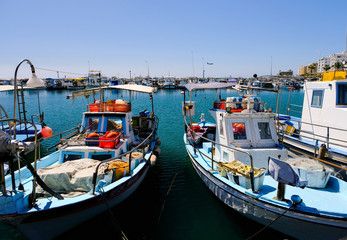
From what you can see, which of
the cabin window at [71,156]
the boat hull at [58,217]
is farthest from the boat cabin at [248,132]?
the cabin window at [71,156]

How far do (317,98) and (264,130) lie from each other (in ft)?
18.8

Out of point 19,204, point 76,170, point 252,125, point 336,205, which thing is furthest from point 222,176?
point 19,204

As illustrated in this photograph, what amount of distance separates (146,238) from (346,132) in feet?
35.7

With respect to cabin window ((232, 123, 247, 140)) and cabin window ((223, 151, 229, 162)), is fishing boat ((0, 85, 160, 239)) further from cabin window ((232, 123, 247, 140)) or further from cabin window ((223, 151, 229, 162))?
cabin window ((232, 123, 247, 140))

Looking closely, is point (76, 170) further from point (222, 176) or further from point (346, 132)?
point (346, 132)

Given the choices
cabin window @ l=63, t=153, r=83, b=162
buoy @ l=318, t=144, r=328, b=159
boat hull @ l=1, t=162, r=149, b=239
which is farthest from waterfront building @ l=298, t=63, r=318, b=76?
boat hull @ l=1, t=162, r=149, b=239

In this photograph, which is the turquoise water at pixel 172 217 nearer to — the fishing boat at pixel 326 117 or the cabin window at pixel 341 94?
the fishing boat at pixel 326 117

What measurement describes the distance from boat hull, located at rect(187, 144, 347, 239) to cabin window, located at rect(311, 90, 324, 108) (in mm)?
8822

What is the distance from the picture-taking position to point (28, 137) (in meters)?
15.3

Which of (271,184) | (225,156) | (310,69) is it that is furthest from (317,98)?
(310,69)

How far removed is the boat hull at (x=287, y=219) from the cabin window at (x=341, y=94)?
8310mm

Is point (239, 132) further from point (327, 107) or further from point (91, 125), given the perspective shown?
point (91, 125)

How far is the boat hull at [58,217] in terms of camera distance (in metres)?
5.95

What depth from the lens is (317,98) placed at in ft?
41.8
